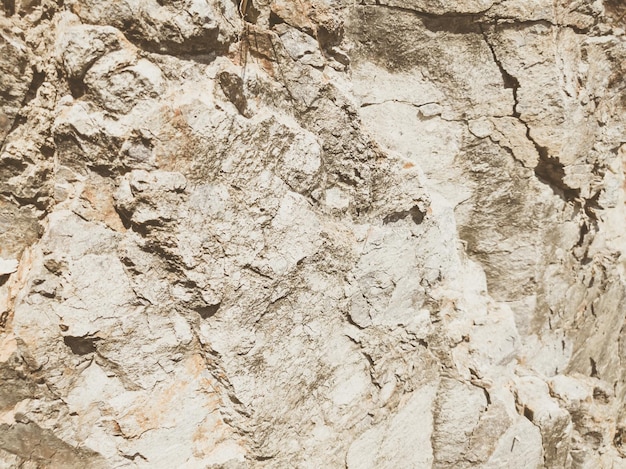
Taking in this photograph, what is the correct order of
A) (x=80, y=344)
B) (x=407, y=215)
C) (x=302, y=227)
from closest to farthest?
(x=80, y=344) → (x=302, y=227) → (x=407, y=215)

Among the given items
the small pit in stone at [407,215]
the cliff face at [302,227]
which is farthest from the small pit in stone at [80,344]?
the small pit in stone at [407,215]

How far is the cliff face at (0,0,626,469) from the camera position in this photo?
57.9 inches

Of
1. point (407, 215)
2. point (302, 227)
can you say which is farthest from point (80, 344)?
point (407, 215)

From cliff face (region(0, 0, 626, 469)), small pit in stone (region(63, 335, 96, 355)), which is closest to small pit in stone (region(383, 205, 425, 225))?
cliff face (region(0, 0, 626, 469))

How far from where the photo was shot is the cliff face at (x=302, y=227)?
1.47m

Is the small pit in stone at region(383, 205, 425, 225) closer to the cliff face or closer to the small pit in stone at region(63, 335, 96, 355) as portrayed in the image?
the cliff face

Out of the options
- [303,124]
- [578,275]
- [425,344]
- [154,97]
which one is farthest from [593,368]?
[154,97]

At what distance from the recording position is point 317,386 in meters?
1.96

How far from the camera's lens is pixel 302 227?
1766 mm

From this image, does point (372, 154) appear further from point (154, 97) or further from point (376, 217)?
point (154, 97)

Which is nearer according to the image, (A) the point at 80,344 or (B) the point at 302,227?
(A) the point at 80,344

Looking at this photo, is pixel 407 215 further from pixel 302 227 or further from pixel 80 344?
pixel 80 344

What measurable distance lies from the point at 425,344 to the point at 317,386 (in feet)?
1.99

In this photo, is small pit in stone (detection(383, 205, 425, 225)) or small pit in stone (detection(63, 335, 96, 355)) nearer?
small pit in stone (detection(63, 335, 96, 355))
